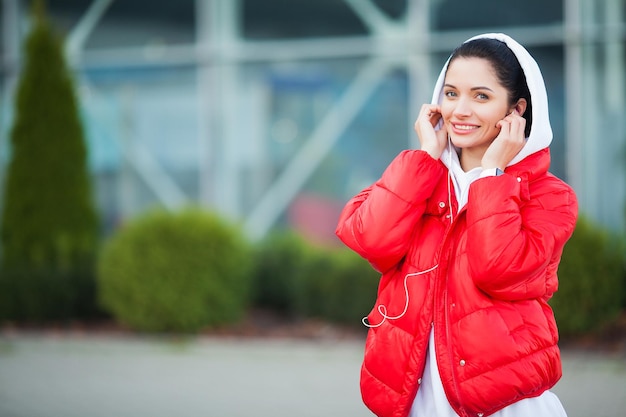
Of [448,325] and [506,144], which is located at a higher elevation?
[506,144]

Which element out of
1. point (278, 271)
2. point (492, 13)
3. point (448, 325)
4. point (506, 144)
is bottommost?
point (278, 271)

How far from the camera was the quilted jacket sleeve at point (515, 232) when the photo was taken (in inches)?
97.8

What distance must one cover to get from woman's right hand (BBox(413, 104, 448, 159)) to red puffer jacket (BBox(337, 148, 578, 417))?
0.07 meters

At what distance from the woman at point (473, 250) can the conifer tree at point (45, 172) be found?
24.6 feet

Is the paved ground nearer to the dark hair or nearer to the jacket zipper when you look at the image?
the jacket zipper

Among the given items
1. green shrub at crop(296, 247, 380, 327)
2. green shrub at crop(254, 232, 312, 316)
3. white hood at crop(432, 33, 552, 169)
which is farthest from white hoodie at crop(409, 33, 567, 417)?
green shrub at crop(254, 232, 312, 316)

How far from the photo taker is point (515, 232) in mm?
2502

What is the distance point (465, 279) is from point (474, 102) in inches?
22.2

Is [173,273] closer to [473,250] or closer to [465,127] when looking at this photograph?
[465,127]

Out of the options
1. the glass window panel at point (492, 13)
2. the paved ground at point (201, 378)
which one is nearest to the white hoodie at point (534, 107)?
the paved ground at point (201, 378)

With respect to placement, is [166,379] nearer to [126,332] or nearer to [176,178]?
[126,332]

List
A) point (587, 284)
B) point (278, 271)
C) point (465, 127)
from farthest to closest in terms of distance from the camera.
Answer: point (278, 271) → point (587, 284) → point (465, 127)

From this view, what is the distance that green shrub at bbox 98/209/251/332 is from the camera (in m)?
8.52

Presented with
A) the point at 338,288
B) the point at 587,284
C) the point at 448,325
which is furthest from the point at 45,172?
the point at 448,325
